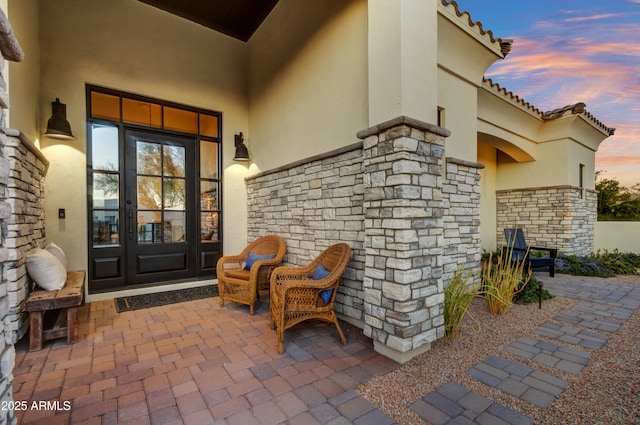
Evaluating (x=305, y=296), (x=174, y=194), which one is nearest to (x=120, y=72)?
(x=174, y=194)

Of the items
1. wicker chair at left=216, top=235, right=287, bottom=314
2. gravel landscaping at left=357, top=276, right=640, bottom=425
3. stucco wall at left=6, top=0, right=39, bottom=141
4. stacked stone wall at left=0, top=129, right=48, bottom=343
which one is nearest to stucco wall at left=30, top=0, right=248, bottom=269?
stucco wall at left=6, top=0, right=39, bottom=141

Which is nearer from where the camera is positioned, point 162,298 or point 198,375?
point 198,375

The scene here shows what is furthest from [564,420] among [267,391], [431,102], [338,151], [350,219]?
[338,151]

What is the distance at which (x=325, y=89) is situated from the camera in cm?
350

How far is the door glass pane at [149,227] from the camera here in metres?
4.33

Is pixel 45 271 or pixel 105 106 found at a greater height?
pixel 105 106

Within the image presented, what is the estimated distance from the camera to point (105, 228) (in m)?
4.10

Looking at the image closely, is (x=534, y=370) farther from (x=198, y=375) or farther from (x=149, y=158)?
(x=149, y=158)

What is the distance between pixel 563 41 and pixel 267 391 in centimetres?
918

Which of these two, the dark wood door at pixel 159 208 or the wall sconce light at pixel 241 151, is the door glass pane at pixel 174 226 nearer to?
the dark wood door at pixel 159 208

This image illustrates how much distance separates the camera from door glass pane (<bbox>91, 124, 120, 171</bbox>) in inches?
160

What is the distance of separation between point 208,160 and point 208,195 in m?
0.64

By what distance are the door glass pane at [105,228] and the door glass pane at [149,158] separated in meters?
0.79

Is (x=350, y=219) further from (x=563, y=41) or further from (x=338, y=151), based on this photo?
(x=563, y=41)
